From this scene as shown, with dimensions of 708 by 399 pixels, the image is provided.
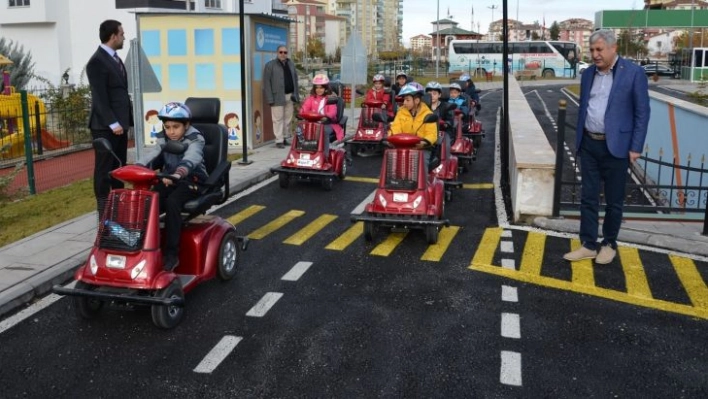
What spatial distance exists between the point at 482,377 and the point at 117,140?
4.93 m

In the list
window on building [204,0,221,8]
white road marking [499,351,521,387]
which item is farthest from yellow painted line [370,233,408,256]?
window on building [204,0,221,8]

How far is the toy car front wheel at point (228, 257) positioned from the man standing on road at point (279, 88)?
8.78 metres

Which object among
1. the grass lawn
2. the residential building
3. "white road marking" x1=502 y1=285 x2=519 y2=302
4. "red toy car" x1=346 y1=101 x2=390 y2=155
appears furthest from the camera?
the residential building

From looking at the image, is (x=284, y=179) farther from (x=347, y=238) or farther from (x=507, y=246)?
(x=507, y=246)

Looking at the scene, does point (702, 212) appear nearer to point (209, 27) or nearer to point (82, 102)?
point (209, 27)

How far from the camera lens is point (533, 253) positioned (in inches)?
287

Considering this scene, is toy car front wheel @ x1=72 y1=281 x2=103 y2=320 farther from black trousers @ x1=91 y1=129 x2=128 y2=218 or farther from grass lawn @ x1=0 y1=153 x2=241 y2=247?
grass lawn @ x1=0 y1=153 x2=241 y2=247

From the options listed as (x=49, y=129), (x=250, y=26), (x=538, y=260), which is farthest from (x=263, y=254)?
(x=49, y=129)

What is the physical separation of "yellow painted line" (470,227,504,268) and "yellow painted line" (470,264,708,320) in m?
0.18

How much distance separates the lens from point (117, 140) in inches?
293

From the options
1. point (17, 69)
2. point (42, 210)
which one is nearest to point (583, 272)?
point (42, 210)

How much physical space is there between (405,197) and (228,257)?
230 centimetres

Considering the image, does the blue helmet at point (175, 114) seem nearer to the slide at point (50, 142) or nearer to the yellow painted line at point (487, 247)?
the yellow painted line at point (487, 247)

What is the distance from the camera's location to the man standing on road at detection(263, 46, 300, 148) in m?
14.8
